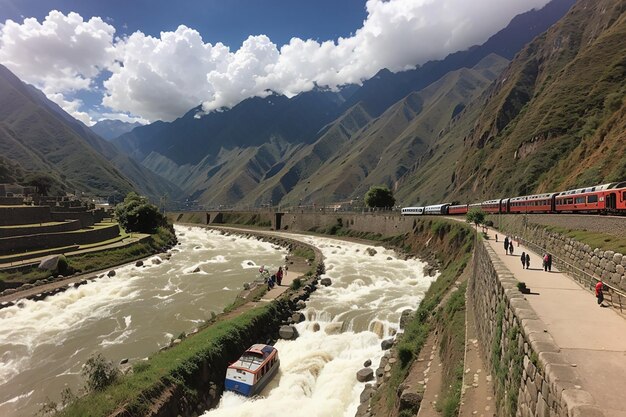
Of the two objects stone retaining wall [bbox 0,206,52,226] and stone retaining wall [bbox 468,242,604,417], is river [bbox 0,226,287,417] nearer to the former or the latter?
stone retaining wall [bbox 0,206,52,226]

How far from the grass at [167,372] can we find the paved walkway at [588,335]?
16322mm

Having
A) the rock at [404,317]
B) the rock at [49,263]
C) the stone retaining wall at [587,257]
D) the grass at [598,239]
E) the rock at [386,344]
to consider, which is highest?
the grass at [598,239]

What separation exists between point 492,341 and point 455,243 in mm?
40328

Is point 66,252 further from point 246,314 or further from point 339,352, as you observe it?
point 339,352

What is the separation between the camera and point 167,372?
18.8 meters

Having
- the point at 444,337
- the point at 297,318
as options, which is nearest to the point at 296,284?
the point at 297,318

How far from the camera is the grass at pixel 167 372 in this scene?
52.3ft

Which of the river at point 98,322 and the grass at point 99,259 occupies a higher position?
the grass at point 99,259

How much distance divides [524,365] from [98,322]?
33.5 m

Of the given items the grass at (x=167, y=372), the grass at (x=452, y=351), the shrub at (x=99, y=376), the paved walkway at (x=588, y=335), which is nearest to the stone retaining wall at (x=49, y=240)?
the grass at (x=167, y=372)

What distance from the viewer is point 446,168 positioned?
7407 inches

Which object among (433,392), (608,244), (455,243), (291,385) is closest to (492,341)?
(433,392)

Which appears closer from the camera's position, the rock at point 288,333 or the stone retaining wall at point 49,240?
the rock at point 288,333

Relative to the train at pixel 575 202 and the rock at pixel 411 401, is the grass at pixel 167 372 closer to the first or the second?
the rock at pixel 411 401
